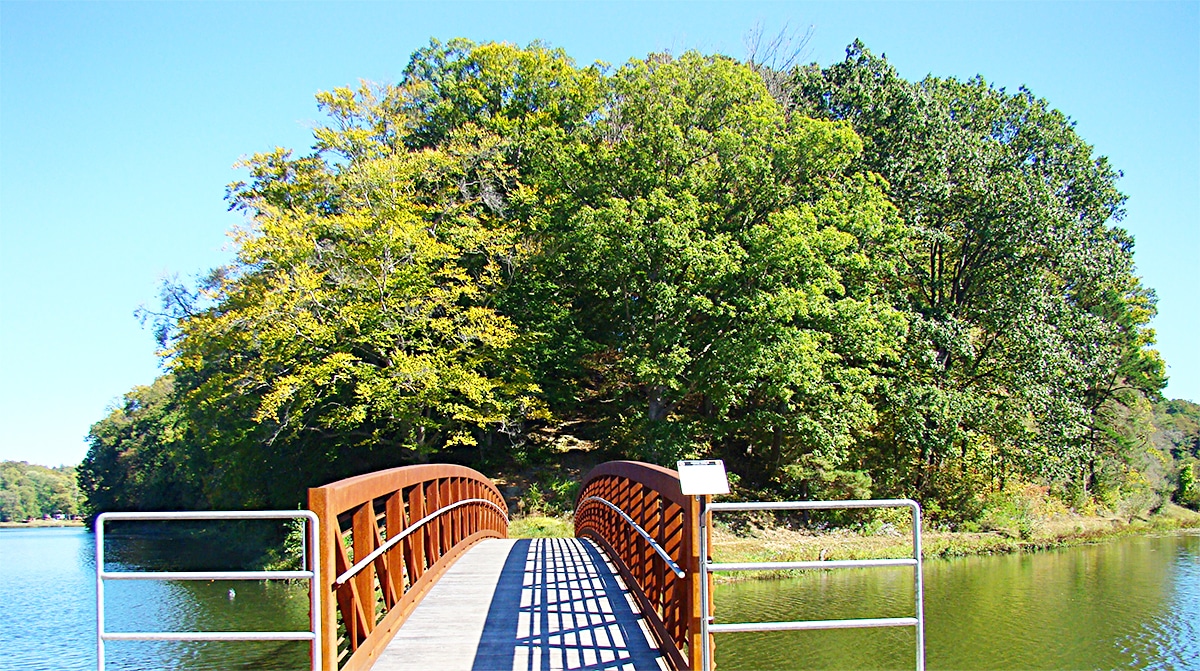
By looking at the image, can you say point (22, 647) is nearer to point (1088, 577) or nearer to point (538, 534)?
point (538, 534)

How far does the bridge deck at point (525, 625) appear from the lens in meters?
5.67

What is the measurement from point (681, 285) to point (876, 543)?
8254mm

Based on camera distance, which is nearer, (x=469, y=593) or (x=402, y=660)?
(x=402, y=660)

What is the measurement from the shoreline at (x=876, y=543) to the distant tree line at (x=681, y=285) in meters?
1.46

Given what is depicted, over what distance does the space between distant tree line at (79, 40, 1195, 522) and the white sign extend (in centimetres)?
1788

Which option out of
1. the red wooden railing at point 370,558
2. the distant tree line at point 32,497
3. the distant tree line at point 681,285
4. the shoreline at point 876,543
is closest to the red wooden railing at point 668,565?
the red wooden railing at point 370,558

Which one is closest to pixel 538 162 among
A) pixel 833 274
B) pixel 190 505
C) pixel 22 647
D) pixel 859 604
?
pixel 833 274

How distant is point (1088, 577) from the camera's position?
21000mm

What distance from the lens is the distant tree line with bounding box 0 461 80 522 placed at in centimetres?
9044

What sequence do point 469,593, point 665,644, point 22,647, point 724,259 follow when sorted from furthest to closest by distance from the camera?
point 724,259, point 22,647, point 469,593, point 665,644

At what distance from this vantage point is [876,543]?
23.9 meters

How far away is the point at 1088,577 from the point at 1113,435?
41.3 ft

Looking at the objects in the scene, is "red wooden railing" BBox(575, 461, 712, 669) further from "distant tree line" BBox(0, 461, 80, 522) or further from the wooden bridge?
"distant tree line" BBox(0, 461, 80, 522)

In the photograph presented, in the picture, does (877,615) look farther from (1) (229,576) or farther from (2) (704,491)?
(1) (229,576)
